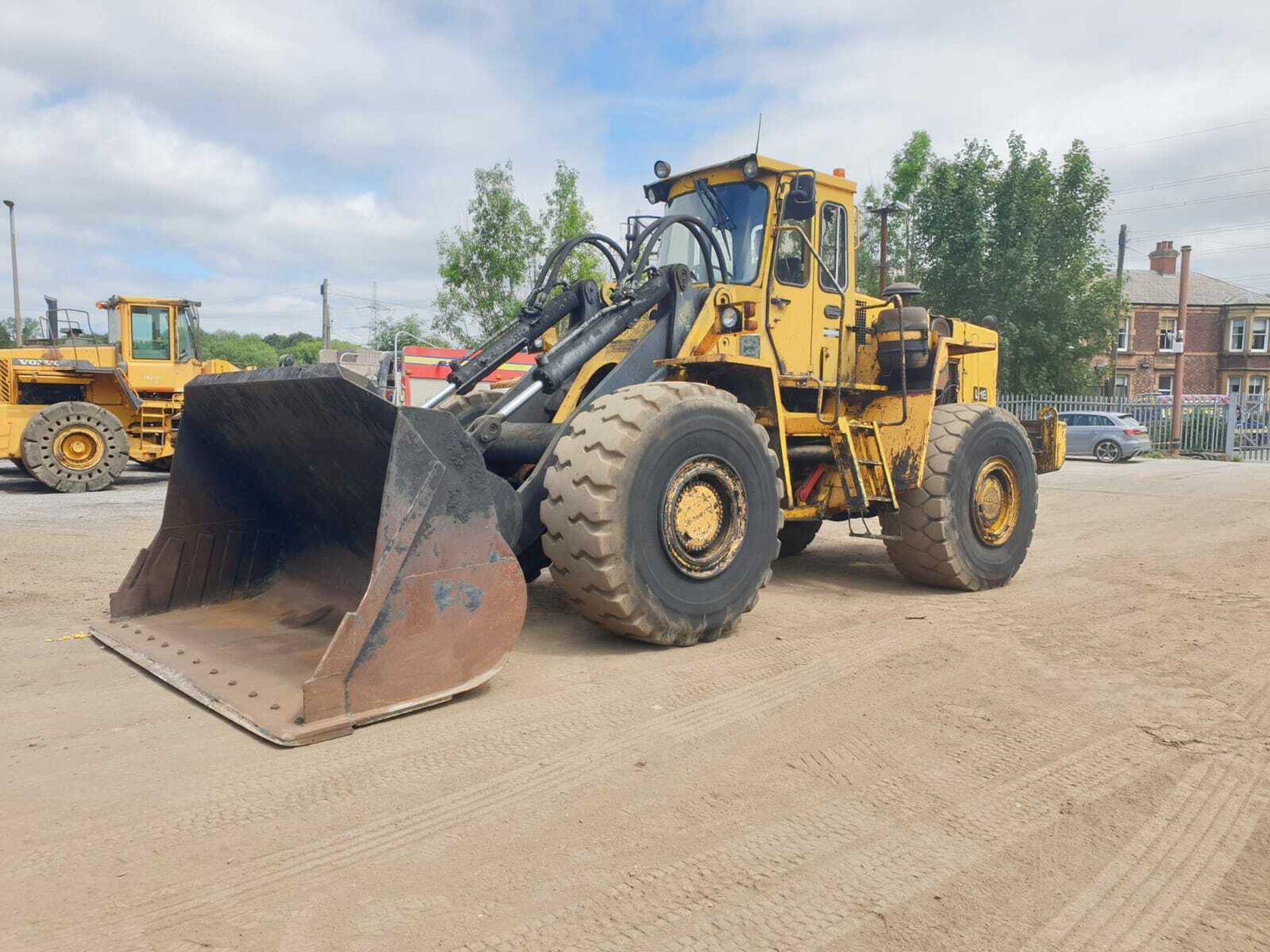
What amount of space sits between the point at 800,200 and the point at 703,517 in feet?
7.48

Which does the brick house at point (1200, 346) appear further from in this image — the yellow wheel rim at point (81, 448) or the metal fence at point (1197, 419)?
the yellow wheel rim at point (81, 448)

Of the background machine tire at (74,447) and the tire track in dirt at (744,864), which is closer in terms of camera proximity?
the tire track in dirt at (744,864)

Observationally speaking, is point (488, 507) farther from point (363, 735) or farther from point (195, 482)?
point (195, 482)

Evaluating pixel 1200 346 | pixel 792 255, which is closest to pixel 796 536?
pixel 792 255

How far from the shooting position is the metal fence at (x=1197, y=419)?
28.9 m

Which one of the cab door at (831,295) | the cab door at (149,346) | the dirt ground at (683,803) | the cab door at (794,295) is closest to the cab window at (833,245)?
the cab door at (831,295)

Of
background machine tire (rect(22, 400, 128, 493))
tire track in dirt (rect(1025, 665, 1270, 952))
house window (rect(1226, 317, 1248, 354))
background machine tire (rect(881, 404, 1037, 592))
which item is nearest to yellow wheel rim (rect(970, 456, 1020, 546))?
background machine tire (rect(881, 404, 1037, 592))

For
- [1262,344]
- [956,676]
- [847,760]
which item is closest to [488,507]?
[847,760]

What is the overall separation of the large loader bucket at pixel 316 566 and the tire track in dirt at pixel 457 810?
2.44ft

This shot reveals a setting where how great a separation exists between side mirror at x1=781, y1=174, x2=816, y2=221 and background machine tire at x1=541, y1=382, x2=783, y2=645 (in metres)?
1.57

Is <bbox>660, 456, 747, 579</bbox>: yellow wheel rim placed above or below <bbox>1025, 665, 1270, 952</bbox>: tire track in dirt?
above

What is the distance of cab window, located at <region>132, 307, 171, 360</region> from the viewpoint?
1669 centimetres

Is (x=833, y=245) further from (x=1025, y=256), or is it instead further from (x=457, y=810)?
(x=1025, y=256)

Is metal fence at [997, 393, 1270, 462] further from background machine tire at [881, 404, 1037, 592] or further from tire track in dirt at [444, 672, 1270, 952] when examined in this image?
tire track in dirt at [444, 672, 1270, 952]
